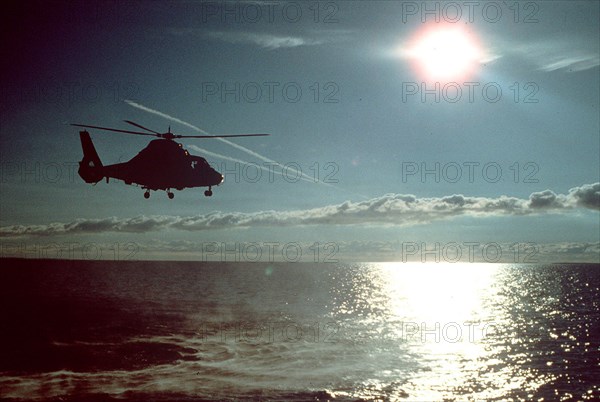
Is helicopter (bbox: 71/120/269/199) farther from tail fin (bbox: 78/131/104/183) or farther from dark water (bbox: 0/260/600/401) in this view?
dark water (bbox: 0/260/600/401)

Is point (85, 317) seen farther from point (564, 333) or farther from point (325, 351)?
point (564, 333)

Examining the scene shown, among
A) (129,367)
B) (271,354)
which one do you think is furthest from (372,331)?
(129,367)

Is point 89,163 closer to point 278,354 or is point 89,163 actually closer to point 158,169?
point 158,169
